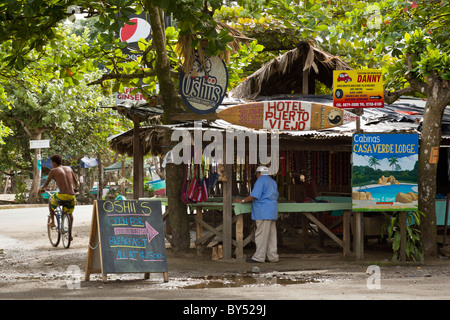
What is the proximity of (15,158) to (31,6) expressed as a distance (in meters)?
28.5

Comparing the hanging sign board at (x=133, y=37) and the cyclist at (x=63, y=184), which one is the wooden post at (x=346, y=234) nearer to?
the hanging sign board at (x=133, y=37)

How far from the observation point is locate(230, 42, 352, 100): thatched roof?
45.4 feet

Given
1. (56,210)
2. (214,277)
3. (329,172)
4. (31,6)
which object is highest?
(31,6)

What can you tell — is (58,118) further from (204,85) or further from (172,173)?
(204,85)

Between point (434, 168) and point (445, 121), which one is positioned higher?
point (445, 121)

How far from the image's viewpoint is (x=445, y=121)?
39.8ft

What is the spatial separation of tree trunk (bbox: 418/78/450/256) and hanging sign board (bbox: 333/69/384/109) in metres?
1.15

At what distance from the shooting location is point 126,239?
817 centimetres

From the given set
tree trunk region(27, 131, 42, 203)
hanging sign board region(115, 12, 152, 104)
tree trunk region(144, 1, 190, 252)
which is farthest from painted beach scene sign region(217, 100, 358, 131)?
tree trunk region(27, 131, 42, 203)

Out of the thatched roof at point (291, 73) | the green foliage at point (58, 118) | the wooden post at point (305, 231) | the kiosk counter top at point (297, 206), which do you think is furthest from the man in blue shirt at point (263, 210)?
the green foliage at point (58, 118)

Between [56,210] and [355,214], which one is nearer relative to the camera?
[355,214]

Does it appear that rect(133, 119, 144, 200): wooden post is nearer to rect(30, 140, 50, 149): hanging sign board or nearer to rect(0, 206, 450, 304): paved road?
rect(0, 206, 450, 304): paved road

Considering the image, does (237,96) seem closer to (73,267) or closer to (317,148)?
(317,148)

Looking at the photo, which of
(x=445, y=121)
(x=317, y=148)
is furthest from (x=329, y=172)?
(x=445, y=121)
